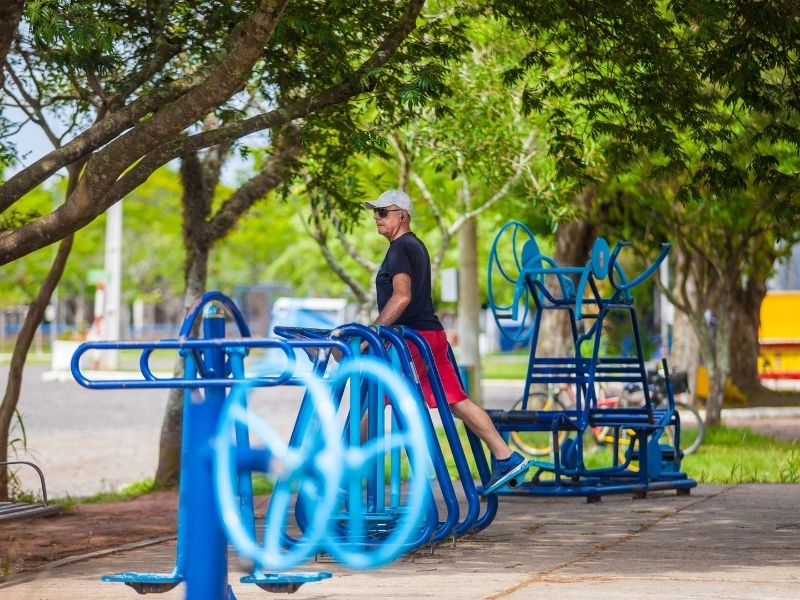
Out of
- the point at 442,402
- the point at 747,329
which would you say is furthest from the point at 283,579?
the point at 747,329

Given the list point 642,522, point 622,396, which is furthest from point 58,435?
point 642,522

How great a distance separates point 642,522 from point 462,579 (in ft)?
9.26

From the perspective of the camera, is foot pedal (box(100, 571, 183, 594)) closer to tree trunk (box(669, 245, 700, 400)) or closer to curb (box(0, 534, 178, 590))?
curb (box(0, 534, 178, 590))

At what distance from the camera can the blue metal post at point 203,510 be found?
4844mm

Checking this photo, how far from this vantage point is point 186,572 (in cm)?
486

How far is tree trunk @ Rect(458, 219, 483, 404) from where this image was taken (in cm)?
2175

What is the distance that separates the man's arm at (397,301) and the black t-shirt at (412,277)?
0.16 feet

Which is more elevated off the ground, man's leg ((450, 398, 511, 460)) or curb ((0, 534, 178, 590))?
man's leg ((450, 398, 511, 460))

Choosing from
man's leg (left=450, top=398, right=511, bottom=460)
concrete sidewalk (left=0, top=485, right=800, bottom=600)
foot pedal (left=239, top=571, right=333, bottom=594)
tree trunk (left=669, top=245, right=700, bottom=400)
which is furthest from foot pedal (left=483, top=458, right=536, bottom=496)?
tree trunk (left=669, top=245, right=700, bottom=400)

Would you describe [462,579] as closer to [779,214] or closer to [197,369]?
[197,369]

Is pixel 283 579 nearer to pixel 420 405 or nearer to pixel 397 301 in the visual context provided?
pixel 420 405

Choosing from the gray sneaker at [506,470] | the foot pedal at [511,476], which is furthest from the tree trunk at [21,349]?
the foot pedal at [511,476]

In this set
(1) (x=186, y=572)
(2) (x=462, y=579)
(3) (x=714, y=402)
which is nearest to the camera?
(1) (x=186, y=572)

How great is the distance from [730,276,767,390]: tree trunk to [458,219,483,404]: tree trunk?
24.7ft
